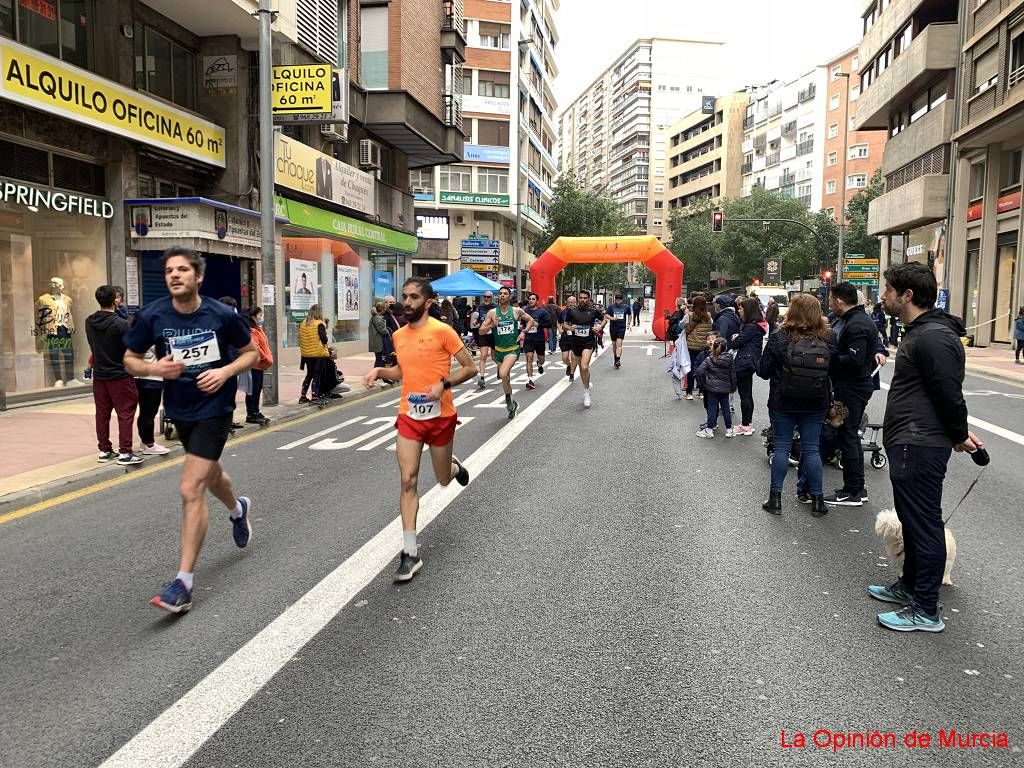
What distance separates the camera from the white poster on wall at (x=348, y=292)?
984 inches

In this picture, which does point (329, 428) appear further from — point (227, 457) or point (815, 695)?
point (815, 695)

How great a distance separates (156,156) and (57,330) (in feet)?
13.4

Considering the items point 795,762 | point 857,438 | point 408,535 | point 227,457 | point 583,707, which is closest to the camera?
point 795,762

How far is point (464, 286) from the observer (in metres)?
26.2

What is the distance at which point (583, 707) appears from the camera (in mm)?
3256

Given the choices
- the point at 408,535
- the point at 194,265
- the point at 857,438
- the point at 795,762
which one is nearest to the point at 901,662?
the point at 795,762

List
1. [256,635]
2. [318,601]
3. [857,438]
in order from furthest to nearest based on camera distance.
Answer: [857,438]
[318,601]
[256,635]

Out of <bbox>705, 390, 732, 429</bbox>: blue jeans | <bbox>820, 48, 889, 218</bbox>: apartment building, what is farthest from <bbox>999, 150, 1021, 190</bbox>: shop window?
<bbox>820, 48, 889, 218</bbox>: apartment building

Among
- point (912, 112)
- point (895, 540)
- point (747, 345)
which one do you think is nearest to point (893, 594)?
point (895, 540)

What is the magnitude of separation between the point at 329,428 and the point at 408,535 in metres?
6.67

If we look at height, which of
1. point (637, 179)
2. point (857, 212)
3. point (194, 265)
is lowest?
point (194, 265)

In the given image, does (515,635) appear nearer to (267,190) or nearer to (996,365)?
(267,190)

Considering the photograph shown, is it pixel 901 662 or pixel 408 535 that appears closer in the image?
pixel 901 662

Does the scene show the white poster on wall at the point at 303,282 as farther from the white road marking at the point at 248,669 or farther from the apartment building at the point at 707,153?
the apartment building at the point at 707,153
